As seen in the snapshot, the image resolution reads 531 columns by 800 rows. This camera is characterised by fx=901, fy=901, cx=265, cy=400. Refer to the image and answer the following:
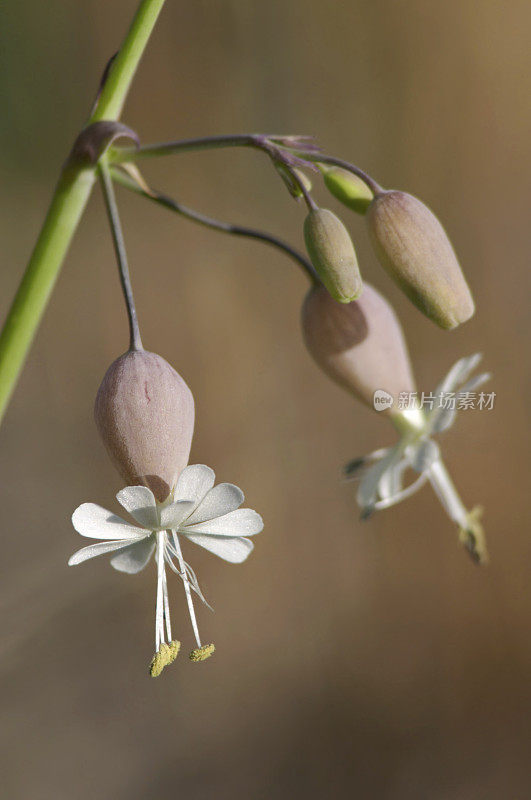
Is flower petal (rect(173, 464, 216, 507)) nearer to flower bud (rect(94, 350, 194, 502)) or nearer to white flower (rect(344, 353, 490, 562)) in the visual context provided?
flower bud (rect(94, 350, 194, 502))

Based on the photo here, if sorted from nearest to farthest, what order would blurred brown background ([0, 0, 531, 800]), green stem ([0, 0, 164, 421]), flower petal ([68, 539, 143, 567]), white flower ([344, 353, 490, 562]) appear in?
1. flower petal ([68, 539, 143, 567])
2. green stem ([0, 0, 164, 421])
3. white flower ([344, 353, 490, 562])
4. blurred brown background ([0, 0, 531, 800])

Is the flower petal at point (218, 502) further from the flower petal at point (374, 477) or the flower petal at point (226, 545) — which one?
the flower petal at point (374, 477)

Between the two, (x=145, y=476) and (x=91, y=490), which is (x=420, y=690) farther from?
(x=145, y=476)

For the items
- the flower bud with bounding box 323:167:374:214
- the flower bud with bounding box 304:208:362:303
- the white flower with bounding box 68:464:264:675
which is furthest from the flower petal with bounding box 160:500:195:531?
the flower bud with bounding box 323:167:374:214

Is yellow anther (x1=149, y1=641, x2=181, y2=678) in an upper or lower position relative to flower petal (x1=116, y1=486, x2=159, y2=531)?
lower

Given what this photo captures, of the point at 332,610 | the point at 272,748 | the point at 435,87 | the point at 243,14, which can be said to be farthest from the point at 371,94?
the point at 272,748

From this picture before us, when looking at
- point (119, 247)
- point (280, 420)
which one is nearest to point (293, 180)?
point (119, 247)
